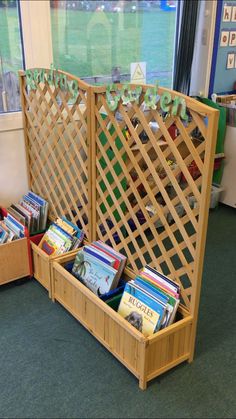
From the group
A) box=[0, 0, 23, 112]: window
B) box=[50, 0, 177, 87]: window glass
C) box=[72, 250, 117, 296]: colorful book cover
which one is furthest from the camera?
box=[50, 0, 177, 87]: window glass

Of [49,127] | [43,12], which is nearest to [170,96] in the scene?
[49,127]

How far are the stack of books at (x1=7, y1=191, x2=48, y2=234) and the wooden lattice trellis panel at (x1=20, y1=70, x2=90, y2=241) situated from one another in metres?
0.07

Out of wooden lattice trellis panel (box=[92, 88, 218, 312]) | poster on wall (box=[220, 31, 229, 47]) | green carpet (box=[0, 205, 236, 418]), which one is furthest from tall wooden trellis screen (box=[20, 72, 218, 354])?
poster on wall (box=[220, 31, 229, 47])

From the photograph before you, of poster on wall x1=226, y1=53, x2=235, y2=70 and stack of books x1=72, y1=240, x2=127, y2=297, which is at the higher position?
poster on wall x1=226, y1=53, x2=235, y2=70

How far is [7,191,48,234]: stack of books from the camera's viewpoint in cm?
254

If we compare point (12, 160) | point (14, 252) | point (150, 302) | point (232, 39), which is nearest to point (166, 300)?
point (150, 302)

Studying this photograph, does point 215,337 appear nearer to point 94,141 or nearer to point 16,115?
point 94,141

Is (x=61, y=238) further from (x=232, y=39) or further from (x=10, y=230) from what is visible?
(x=232, y=39)

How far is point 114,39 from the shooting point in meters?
3.06

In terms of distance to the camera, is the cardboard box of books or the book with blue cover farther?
the cardboard box of books

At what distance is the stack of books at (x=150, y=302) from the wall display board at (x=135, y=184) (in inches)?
2.0

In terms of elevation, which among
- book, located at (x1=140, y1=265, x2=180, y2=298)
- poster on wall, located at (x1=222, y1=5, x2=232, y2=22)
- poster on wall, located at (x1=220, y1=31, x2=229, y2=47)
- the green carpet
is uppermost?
poster on wall, located at (x1=222, y1=5, x2=232, y2=22)

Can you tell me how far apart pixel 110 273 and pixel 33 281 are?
0.69 m

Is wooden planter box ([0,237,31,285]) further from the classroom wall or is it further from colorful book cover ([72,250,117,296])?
the classroom wall
